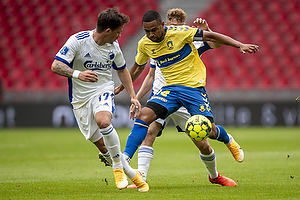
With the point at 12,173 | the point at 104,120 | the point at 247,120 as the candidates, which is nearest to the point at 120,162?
the point at 104,120

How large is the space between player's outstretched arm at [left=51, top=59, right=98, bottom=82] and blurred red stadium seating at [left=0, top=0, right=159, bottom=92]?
15601 millimetres

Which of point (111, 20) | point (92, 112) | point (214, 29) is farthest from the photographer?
point (214, 29)

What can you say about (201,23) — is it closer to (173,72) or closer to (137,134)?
(173,72)

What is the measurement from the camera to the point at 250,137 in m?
14.2

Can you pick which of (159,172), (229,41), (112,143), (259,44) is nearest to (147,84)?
(112,143)

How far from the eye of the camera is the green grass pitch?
5.30m

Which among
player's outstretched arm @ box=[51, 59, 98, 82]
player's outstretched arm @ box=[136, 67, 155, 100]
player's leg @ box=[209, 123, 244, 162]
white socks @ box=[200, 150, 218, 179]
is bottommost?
white socks @ box=[200, 150, 218, 179]

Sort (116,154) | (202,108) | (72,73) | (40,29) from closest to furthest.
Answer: (72,73), (116,154), (202,108), (40,29)

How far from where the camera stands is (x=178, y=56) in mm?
5973

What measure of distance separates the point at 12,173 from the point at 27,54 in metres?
15.2

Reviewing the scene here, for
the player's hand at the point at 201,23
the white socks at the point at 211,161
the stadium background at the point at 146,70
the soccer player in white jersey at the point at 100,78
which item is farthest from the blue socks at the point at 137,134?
the stadium background at the point at 146,70

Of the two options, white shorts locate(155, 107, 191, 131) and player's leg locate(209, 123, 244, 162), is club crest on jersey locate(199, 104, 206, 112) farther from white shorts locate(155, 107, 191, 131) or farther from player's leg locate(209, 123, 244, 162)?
white shorts locate(155, 107, 191, 131)

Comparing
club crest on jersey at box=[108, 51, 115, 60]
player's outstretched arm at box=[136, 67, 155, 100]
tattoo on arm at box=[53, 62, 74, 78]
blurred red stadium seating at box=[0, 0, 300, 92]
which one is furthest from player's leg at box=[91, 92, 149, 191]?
blurred red stadium seating at box=[0, 0, 300, 92]

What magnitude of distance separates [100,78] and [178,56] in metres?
1.03
